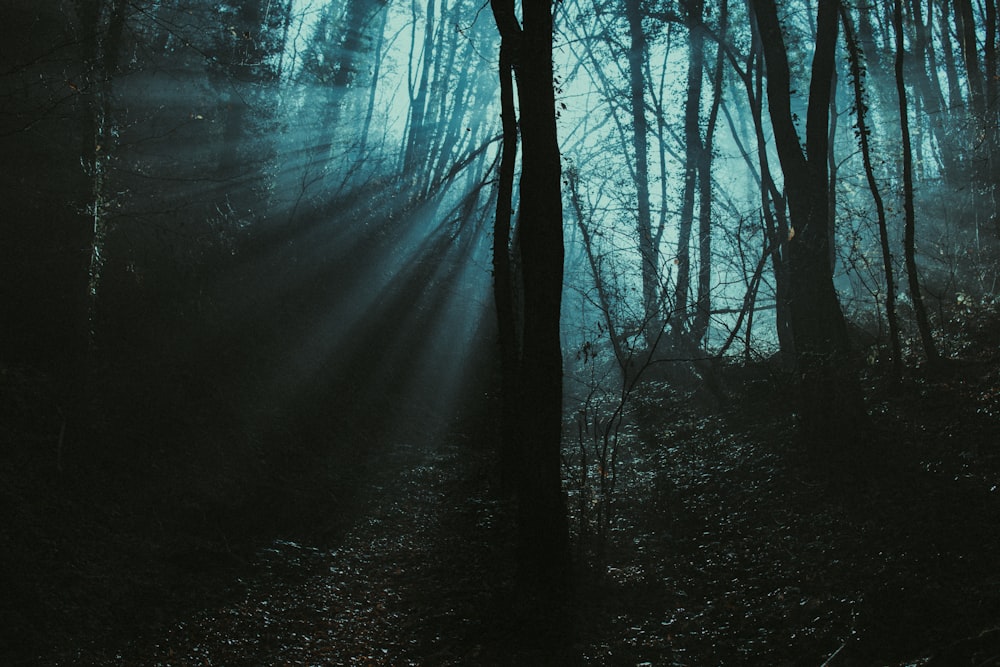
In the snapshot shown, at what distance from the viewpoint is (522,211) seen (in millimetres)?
6469

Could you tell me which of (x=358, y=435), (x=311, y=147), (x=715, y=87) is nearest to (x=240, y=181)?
(x=311, y=147)

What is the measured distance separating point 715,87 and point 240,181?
12128 millimetres

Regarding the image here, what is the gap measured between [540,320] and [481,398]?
8374mm

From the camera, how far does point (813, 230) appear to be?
9.55m

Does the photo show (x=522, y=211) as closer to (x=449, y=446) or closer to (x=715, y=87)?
(x=449, y=446)

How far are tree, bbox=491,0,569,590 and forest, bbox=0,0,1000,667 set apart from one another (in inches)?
1.3

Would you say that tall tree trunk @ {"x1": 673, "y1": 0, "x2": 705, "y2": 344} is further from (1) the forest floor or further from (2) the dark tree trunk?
(1) the forest floor

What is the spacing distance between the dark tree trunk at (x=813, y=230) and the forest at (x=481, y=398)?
5cm

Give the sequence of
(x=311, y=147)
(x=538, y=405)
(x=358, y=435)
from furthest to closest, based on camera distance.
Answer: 1. (x=311, y=147)
2. (x=358, y=435)
3. (x=538, y=405)

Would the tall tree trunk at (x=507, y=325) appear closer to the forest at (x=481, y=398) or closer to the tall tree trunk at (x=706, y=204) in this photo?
the forest at (x=481, y=398)

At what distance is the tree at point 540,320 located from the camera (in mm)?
6195

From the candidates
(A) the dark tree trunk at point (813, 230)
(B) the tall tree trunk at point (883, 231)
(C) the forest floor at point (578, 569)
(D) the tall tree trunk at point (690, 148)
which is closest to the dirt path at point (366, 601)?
(C) the forest floor at point (578, 569)

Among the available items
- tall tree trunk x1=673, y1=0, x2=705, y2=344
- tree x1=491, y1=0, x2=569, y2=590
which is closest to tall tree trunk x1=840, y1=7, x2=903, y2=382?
tree x1=491, y1=0, x2=569, y2=590

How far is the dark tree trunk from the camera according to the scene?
8734 millimetres
